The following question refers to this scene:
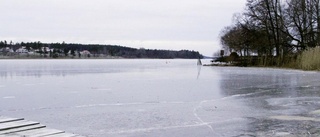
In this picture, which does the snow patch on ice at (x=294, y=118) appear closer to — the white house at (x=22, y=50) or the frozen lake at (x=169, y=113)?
the frozen lake at (x=169, y=113)

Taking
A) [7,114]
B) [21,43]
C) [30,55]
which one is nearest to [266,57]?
[7,114]

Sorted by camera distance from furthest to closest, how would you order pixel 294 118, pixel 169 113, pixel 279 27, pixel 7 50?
pixel 7 50 → pixel 279 27 → pixel 169 113 → pixel 294 118

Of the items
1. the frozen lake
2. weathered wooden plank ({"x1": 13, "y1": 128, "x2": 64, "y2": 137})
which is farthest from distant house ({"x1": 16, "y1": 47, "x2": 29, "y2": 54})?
weathered wooden plank ({"x1": 13, "y1": 128, "x2": 64, "y2": 137})

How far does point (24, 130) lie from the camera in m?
6.18

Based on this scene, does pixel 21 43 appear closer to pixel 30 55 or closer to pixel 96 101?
pixel 30 55

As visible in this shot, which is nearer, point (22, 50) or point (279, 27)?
point (279, 27)

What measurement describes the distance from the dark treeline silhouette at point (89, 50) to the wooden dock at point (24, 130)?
13247cm

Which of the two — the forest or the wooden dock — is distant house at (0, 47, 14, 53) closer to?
the forest

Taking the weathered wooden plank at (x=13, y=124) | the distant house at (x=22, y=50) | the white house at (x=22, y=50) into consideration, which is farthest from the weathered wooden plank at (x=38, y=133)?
the white house at (x=22, y=50)

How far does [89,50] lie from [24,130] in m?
153

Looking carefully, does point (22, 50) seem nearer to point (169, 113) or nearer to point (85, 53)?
point (85, 53)

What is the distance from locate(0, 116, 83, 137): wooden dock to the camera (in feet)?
19.0

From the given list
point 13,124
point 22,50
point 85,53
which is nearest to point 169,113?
point 13,124

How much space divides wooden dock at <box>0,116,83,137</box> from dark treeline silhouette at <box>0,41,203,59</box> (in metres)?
132
